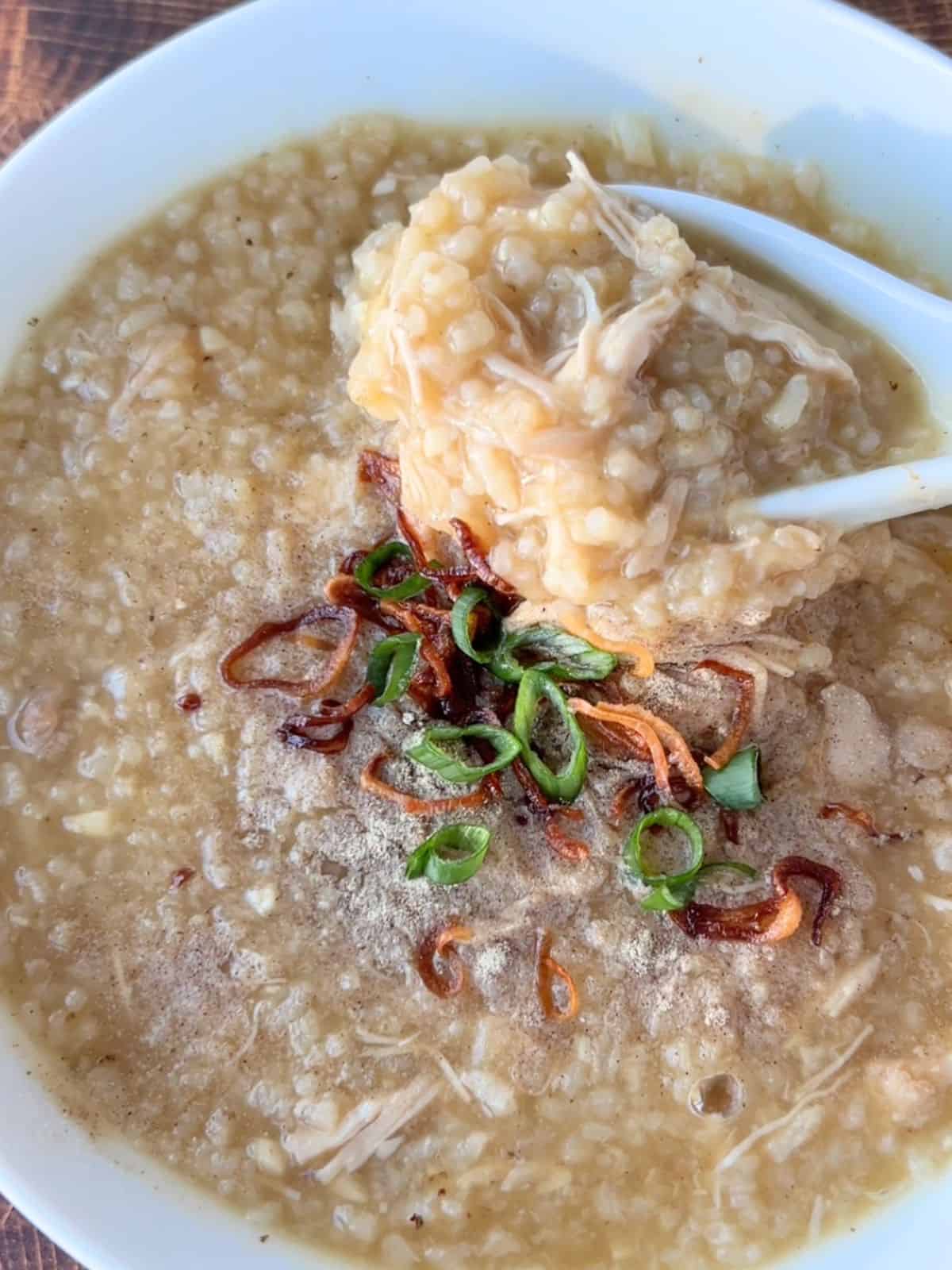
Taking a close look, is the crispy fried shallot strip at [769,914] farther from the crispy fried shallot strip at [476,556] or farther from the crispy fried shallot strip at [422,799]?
the crispy fried shallot strip at [476,556]

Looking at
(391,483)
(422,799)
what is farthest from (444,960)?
(391,483)

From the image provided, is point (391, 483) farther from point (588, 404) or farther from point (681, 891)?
point (681, 891)

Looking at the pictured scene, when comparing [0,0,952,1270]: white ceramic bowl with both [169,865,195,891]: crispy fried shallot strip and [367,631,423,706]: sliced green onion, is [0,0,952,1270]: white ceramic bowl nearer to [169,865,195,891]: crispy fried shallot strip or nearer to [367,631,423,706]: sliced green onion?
[169,865,195,891]: crispy fried shallot strip

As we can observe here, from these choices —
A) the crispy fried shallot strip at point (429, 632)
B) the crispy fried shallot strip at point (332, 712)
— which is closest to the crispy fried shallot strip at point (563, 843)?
the crispy fried shallot strip at point (429, 632)

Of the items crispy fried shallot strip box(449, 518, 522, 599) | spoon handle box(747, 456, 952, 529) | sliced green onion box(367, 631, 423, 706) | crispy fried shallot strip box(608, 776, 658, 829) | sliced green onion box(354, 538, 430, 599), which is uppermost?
spoon handle box(747, 456, 952, 529)

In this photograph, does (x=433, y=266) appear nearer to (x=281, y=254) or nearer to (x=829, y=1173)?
(x=281, y=254)

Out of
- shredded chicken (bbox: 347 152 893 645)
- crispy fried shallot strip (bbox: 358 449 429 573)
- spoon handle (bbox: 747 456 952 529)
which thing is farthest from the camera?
crispy fried shallot strip (bbox: 358 449 429 573)

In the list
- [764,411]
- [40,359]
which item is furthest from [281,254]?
[764,411]

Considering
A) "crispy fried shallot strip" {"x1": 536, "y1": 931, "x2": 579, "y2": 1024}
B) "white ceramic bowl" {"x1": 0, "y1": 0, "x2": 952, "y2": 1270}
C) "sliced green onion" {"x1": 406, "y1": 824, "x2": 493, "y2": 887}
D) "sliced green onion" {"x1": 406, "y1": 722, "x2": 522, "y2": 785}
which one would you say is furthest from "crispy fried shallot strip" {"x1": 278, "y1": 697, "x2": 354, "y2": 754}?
"white ceramic bowl" {"x1": 0, "y1": 0, "x2": 952, "y2": 1270}
